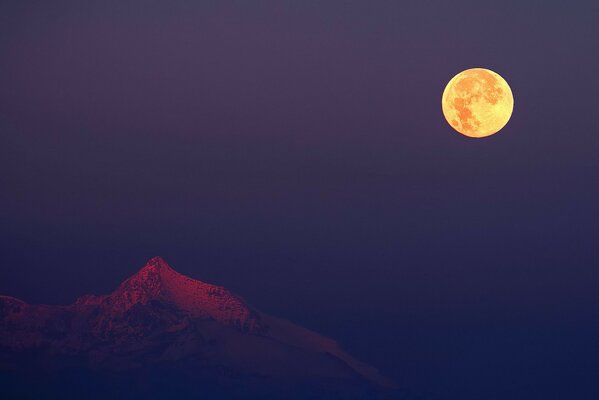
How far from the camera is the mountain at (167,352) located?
408ft

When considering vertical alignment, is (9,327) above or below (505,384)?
below

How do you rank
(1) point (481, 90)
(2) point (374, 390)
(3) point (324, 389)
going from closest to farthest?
1. (1) point (481, 90)
2. (2) point (374, 390)
3. (3) point (324, 389)

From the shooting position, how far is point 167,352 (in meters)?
146

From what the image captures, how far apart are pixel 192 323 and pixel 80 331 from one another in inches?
858

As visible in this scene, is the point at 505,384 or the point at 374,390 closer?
the point at 505,384

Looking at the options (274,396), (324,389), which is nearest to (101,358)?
(274,396)

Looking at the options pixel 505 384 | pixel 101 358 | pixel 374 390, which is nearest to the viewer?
pixel 505 384

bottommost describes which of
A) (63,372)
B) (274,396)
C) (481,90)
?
(63,372)

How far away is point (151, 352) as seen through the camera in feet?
503

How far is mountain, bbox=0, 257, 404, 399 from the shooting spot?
4902 inches

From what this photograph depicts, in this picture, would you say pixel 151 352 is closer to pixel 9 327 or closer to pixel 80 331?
pixel 80 331

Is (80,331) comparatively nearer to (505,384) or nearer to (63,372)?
(63,372)

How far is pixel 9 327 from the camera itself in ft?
505

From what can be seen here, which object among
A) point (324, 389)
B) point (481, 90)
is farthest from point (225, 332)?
point (481, 90)
